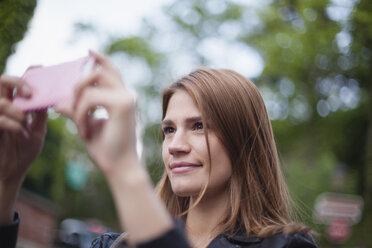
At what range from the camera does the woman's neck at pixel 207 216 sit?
1.82m

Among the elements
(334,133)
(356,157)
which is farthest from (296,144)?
(356,157)

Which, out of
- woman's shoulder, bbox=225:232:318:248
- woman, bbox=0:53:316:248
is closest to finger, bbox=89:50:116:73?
woman, bbox=0:53:316:248

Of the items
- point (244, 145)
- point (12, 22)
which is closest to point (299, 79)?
point (12, 22)

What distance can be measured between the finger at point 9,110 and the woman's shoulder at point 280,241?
882mm

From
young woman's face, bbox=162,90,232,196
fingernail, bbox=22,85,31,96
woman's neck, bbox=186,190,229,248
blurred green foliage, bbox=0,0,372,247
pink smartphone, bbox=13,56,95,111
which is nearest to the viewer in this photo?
pink smartphone, bbox=13,56,95,111

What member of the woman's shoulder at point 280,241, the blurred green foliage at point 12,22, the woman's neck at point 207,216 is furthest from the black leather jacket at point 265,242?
the blurred green foliage at point 12,22

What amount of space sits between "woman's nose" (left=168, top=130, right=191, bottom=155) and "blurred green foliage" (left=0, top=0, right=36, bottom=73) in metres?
2.40

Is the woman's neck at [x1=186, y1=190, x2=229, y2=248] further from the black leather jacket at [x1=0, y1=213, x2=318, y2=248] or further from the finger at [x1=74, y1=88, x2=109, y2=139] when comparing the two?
the finger at [x1=74, y1=88, x2=109, y2=139]

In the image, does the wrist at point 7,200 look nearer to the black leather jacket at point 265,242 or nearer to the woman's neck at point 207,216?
the black leather jacket at point 265,242

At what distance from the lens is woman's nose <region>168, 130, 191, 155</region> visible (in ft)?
5.69

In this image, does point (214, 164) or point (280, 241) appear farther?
point (214, 164)

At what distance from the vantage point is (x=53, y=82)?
4.01 ft

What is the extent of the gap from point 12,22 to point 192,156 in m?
2.54

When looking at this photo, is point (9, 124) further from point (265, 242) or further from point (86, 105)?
point (265, 242)
